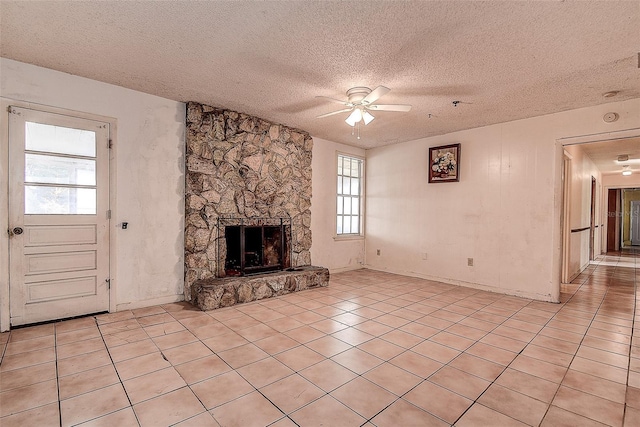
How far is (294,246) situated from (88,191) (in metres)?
2.86

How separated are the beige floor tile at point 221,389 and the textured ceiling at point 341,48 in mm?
2564

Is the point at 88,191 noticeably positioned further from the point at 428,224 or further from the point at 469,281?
the point at 469,281

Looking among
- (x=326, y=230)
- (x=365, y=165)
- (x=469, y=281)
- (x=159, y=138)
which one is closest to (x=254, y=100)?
(x=159, y=138)

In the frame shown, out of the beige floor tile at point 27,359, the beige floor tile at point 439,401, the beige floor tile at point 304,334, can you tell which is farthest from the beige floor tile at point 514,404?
the beige floor tile at point 27,359

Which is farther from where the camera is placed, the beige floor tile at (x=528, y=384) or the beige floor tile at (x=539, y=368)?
the beige floor tile at (x=539, y=368)

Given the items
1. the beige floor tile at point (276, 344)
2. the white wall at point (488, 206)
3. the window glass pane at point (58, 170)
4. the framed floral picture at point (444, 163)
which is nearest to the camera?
the beige floor tile at point (276, 344)

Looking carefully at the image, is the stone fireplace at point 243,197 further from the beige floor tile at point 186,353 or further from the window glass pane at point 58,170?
the beige floor tile at point 186,353

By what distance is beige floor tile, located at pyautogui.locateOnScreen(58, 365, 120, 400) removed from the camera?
6.46 ft

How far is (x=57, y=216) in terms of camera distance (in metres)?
3.13

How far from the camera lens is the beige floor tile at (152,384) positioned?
75.9 inches

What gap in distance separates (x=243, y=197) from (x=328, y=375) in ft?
9.45

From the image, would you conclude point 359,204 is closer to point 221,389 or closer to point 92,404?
point 221,389

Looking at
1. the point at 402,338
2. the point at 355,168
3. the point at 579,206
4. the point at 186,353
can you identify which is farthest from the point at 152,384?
the point at 579,206

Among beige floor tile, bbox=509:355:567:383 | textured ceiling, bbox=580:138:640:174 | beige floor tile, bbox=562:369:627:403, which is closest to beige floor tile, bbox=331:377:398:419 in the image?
beige floor tile, bbox=509:355:567:383
